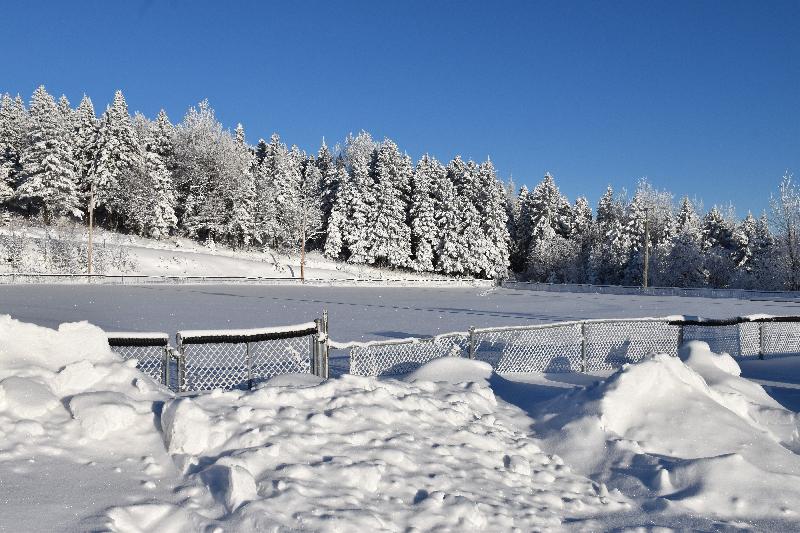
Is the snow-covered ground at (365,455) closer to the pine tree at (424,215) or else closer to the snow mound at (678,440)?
the snow mound at (678,440)

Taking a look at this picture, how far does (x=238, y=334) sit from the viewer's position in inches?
306

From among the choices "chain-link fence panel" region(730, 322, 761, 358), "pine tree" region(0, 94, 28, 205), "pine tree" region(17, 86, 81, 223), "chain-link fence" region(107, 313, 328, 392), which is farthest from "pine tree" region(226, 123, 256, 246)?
"chain-link fence panel" region(730, 322, 761, 358)

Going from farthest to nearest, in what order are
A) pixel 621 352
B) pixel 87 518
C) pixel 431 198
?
1. pixel 431 198
2. pixel 621 352
3. pixel 87 518

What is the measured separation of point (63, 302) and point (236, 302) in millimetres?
7749

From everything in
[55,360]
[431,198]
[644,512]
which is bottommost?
[644,512]

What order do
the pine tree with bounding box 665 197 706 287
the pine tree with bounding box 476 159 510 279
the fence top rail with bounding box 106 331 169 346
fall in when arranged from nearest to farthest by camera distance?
the fence top rail with bounding box 106 331 169 346
the pine tree with bounding box 665 197 706 287
the pine tree with bounding box 476 159 510 279

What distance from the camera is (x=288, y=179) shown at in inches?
2918

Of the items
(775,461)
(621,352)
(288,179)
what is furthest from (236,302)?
(288,179)

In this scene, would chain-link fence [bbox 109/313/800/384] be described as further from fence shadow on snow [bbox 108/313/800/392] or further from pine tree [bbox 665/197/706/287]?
pine tree [bbox 665/197/706/287]

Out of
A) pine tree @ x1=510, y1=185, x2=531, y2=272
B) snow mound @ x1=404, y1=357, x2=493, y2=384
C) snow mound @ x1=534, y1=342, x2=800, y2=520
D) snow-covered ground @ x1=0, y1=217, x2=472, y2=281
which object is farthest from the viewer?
pine tree @ x1=510, y1=185, x2=531, y2=272

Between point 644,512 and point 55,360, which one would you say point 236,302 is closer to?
point 55,360

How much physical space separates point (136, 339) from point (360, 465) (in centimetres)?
404

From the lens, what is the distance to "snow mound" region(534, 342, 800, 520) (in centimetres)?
488

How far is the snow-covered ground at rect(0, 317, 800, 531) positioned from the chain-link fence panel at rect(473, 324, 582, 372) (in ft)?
13.9
